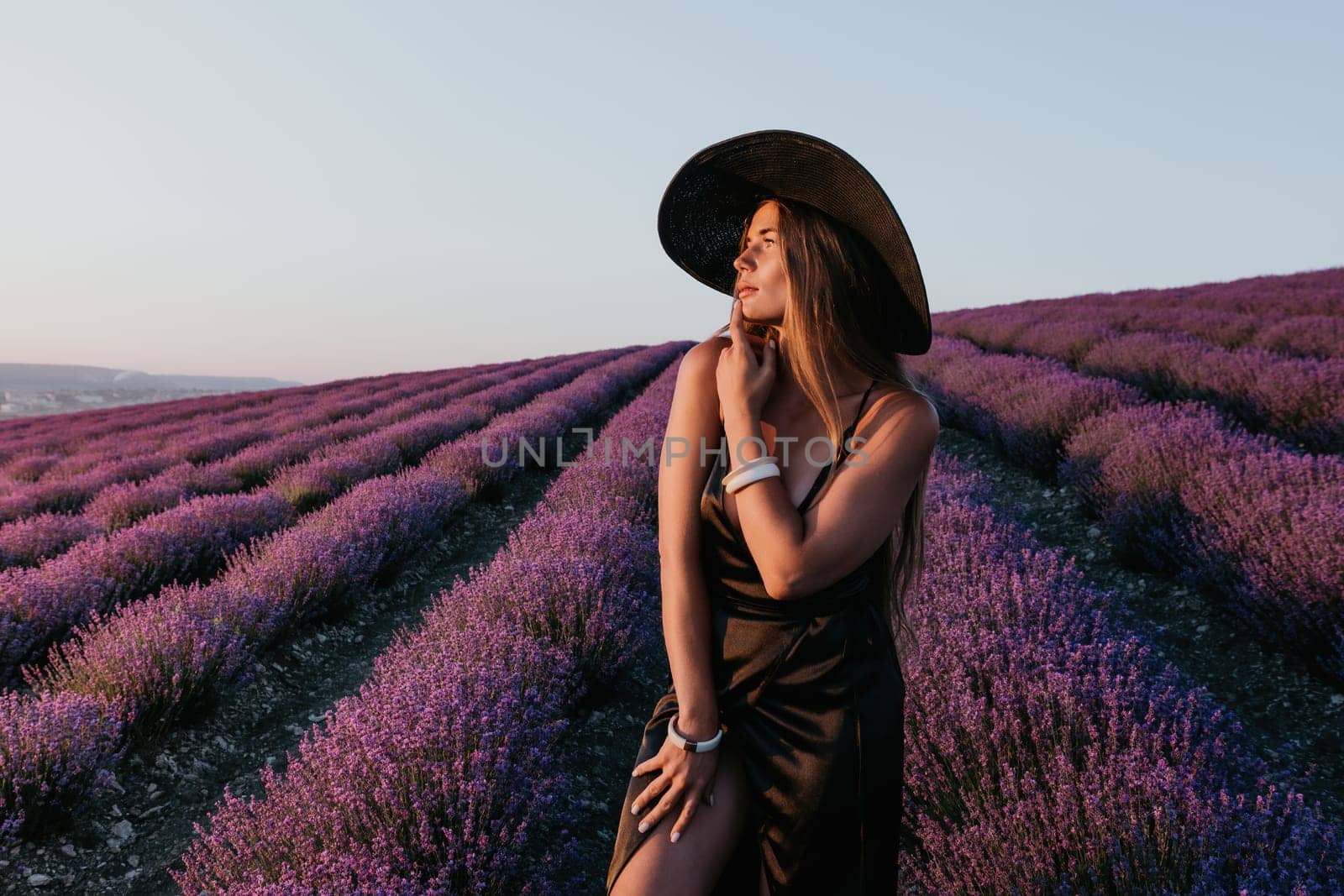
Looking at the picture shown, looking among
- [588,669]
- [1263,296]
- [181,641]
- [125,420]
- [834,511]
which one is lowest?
[588,669]

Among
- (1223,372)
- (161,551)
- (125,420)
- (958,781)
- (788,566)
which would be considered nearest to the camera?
(788,566)

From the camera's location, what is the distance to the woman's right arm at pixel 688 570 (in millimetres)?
1093

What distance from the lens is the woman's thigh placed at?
1003 mm

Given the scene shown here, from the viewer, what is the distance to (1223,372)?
6570mm

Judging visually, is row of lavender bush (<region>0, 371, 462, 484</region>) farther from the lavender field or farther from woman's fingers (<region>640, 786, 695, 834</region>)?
woman's fingers (<region>640, 786, 695, 834</region>)

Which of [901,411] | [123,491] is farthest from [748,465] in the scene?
[123,491]

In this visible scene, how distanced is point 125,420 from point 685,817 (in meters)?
15.5

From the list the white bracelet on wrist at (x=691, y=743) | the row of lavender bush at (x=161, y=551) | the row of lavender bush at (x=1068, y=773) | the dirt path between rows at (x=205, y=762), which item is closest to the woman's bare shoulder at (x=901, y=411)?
the white bracelet on wrist at (x=691, y=743)

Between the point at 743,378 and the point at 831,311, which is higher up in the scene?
the point at 831,311

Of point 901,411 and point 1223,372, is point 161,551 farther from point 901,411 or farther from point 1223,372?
point 1223,372

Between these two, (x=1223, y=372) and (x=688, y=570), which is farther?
(x=1223, y=372)

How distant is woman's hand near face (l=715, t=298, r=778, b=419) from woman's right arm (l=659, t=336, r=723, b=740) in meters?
0.06

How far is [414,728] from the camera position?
1.94 meters

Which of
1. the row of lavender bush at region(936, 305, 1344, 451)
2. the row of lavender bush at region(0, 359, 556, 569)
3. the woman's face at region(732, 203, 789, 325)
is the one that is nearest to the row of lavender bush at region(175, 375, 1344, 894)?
the woman's face at region(732, 203, 789, 325)
